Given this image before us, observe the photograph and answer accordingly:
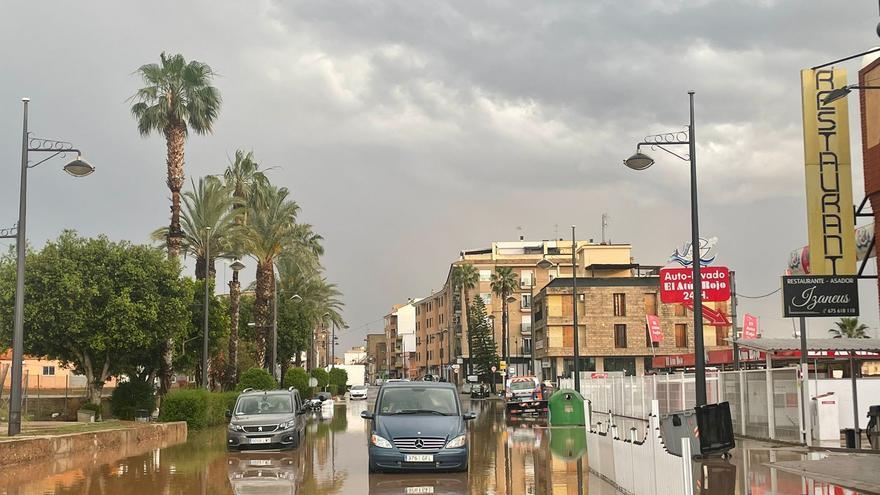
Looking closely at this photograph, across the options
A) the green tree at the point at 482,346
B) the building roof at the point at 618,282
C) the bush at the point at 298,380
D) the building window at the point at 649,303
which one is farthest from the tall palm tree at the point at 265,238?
the green tree at the point at 482,346

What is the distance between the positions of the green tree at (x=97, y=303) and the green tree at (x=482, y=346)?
64604mm

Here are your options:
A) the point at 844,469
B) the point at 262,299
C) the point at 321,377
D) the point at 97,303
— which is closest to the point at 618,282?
the point at 321,377

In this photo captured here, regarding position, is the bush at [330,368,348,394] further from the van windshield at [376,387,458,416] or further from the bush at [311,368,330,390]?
the van windshield at [376,387,458,416]

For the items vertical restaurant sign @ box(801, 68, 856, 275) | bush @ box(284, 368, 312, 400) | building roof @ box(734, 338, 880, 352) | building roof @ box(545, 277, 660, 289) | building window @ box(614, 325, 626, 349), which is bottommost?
bush @ box(284, 368, 312, 400)

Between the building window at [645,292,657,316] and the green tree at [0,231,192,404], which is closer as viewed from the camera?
the green tree at [0,231,192,404]

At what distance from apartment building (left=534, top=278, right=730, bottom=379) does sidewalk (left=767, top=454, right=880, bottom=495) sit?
64147 millimetres

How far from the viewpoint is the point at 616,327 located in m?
85.1

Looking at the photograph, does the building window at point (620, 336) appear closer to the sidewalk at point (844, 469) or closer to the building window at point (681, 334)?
the building window at point (681, 334)

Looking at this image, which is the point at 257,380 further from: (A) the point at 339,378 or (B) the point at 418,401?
(A) the point at 339,378

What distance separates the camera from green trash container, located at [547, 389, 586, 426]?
109 feet

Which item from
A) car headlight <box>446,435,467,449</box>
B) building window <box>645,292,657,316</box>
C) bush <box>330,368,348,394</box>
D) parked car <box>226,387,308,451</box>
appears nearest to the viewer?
car headlight <box>446,435,467,449</box>

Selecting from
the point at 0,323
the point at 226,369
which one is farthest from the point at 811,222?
the point at 226,369

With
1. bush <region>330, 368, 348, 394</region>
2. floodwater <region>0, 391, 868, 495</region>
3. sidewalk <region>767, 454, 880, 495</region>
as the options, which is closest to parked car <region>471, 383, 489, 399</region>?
bush <region>330, 368, 348, 394</region>

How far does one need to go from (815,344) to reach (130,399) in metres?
25.8
